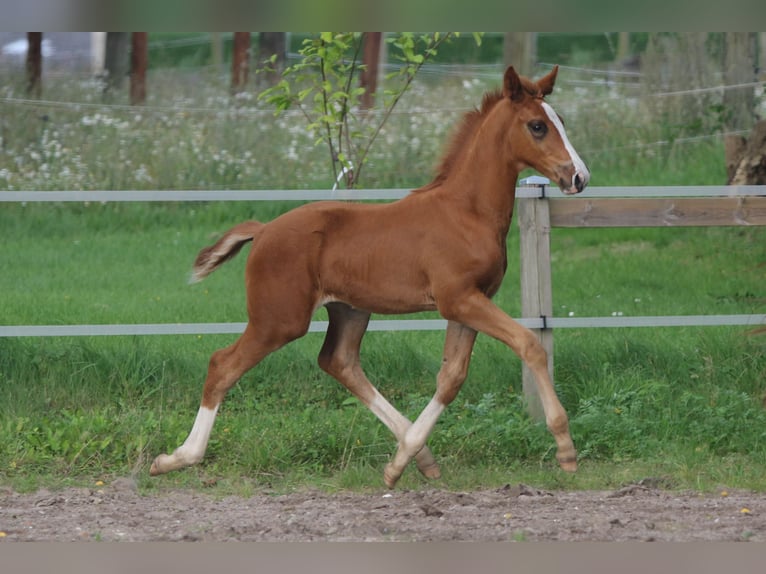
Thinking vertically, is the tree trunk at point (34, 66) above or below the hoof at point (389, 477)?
above

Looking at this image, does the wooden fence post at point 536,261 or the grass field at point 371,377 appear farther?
the wooden fence post at point 536,261

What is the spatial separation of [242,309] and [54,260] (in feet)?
8.16

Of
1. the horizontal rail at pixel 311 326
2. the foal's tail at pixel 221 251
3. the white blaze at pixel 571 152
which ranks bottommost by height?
the horizontal rail at pixel 311 326

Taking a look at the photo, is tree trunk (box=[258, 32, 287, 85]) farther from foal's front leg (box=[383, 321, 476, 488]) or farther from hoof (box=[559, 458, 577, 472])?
hoof (box=[559, 458, 577, 472])

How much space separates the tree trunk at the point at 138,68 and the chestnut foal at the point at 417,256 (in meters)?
8.83

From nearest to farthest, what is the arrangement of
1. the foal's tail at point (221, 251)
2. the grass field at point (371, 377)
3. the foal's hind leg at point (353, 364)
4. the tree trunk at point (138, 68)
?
the foal's tail at point (221, 251) < the foal's hind leg at point (353, 364) < the grass field at point (371, 377) < the tree trunk at point (138, 68)

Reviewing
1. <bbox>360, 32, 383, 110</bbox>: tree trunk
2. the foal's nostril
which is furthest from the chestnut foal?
<bbox>360, 32, 383, 110</bbox>: tree trunk

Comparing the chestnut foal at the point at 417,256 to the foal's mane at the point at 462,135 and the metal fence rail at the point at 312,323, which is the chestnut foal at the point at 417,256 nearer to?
the foal's mane at the point at 462,135


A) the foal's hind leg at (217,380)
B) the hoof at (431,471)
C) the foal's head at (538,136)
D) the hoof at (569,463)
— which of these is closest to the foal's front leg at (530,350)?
the hoof at (569,463)

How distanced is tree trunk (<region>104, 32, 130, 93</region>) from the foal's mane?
9.58 metres

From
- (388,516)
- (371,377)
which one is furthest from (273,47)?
(388,516)

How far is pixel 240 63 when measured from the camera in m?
13.9

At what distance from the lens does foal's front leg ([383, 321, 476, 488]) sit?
5113 millimetres

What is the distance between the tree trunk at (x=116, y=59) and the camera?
13953 mm
